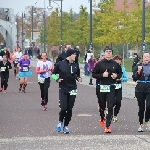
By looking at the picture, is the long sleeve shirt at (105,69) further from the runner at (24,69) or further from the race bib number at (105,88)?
the runner at (24,69)

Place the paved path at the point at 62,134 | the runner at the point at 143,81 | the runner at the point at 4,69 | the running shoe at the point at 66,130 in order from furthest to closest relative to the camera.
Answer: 1. the runner at the point at 4,69
2. the runner at the point at 143,81
3. the running shoe at the point at 66,130
4. the paved path at the point at 62,134

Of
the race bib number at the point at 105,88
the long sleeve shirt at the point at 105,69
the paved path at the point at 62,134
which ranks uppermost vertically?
the long sleeve shirt at the point at 105,69

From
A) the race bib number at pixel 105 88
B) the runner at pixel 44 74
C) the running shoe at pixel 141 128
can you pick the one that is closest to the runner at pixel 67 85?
the race bib number at pixel 105 88

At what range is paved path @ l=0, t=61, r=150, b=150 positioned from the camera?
487 inches

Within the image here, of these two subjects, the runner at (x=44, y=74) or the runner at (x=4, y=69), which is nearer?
the runner at (x=44, y=74)

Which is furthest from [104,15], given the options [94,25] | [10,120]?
[10,120]

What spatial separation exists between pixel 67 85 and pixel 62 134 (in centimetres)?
109

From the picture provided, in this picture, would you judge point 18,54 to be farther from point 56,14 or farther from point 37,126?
point 56,14

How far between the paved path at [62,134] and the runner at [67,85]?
1.35 ft

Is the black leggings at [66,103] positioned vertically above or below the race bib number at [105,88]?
below

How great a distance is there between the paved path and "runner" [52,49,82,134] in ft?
1.35

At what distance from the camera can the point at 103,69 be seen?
14.6 m

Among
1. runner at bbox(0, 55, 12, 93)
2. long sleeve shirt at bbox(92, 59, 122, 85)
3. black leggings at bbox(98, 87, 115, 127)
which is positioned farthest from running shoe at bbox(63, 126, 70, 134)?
runner at bbox(0, 55, 12, 93)

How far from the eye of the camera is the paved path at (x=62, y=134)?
12.4 metres
